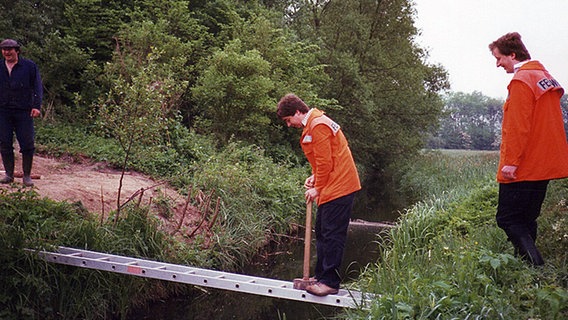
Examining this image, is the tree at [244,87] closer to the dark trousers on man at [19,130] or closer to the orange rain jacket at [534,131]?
the dark trousers on man at [19,130]

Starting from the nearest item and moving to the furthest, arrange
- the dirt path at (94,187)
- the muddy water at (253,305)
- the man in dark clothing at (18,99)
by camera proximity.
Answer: the muddy water at (253,305), the man in dark clothing at (18,99), the dirt path at (94,187)

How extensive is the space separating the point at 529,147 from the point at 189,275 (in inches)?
119

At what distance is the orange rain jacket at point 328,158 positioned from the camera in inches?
165

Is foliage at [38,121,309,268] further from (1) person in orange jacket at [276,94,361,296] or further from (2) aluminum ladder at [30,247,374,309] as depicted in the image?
(1) person in orange jacket at [276,94,361,296]

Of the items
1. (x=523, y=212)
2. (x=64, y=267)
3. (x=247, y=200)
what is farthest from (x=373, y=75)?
(x=523, y=212)

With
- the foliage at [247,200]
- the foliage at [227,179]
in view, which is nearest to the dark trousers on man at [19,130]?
the foliage at [227,179]

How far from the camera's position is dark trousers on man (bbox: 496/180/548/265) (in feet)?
13.0

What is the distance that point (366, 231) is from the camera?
1039 cm

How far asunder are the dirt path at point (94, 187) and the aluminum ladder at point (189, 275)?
1.21 m

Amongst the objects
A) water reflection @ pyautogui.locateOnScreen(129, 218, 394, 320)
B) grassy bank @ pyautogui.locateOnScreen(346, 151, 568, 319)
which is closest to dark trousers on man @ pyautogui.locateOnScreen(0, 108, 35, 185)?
water reflection @ pyautogui.locateOnScreen(129, 218, 394, 320)

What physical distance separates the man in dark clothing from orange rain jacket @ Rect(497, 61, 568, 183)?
5.36m

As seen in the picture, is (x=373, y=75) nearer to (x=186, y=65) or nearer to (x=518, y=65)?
(x=186, y=65)

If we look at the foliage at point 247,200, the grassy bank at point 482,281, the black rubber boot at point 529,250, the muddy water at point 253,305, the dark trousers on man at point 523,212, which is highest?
the dark trousers on man at point 523,212

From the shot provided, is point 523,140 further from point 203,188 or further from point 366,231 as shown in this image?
point 366,231
